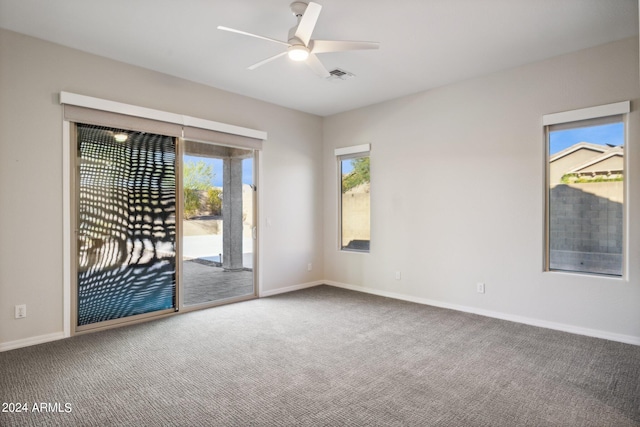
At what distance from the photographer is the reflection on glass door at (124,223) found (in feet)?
12.0

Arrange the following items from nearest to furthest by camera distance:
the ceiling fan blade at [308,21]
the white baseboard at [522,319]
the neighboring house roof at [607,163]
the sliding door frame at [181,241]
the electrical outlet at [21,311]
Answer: the ceiling fan blade at [308,21] < the electrical outlet at [21,311] < the white baseboard at [522,319] < the neighboring house roof at [607,163] < the sliding door frame at [181,241]

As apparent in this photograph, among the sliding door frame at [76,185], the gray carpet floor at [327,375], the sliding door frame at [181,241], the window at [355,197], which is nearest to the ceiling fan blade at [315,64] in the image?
the sliding door frame at [76,185]

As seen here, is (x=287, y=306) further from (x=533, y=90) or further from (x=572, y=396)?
(x=533, y=90)

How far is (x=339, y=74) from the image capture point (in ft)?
13.7

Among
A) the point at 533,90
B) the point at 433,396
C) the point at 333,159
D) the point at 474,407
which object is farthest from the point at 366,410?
the point at 333,159

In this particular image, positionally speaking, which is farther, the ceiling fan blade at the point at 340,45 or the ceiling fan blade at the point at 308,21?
the ceiling fan blade at the point at 340,45

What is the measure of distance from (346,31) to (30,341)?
13.3 ft

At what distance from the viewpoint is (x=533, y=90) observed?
388 cm

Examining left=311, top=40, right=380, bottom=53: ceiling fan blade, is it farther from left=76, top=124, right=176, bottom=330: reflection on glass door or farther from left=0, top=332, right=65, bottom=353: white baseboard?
left=0, top=332, right=65, bottom=353: white baseboard

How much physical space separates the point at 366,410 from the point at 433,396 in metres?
0.50

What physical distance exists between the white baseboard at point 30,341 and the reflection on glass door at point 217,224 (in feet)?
4.28

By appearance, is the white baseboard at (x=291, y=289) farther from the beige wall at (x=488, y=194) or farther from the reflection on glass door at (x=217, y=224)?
the beige wall at (x=488, y=194)

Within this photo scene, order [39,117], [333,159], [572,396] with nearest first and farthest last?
1. [572,396]
2. [39,117]
3. [333,159]

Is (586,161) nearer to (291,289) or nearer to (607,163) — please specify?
(607,163)
